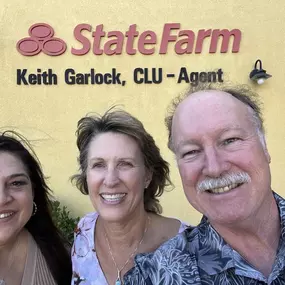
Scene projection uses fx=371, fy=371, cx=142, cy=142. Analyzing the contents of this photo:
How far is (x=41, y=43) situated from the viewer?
5633 mm

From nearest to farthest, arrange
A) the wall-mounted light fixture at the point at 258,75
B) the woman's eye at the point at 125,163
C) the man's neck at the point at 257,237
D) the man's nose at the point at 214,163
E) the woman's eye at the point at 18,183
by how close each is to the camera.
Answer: the man's nose at the point at 214,163
the man's neck at the point at 257,237
the woman's eye at the point at 18,183
the woman's eye at the point at 125,163
the wall-mounted light fixture at the point at 258,75

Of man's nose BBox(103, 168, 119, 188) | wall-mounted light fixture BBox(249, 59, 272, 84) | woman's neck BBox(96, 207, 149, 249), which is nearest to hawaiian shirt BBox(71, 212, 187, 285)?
woman's neck BBox(96, 207, 149, 249)

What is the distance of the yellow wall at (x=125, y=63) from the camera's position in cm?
562

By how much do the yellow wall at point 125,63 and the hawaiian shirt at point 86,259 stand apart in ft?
10.1

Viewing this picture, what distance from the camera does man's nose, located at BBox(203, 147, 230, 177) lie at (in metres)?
1.46

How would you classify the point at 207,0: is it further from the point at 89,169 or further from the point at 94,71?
the point at 89,169

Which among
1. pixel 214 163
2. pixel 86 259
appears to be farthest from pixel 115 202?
pixel 214 163

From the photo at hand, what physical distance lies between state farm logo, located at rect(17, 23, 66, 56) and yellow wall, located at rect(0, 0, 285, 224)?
8cm

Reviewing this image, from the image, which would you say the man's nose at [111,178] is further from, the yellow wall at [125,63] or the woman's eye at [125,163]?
the yellow wall at [125,63]

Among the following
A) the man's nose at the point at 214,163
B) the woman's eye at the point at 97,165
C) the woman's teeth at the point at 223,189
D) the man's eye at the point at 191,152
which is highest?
the woman's eye at the point at 97,165

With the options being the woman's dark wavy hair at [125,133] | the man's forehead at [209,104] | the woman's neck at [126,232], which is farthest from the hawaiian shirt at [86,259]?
the man's forehead at [209,104]

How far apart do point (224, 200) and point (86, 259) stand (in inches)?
51.8

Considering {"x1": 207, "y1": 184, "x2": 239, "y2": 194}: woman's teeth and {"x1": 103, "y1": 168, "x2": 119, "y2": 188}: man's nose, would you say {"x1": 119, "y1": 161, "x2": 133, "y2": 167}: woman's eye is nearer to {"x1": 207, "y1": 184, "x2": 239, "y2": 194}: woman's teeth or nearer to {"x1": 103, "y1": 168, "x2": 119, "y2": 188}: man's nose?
{"x1": 103, "y1": 168, "x2": 119, "y2": 188}: man's nose

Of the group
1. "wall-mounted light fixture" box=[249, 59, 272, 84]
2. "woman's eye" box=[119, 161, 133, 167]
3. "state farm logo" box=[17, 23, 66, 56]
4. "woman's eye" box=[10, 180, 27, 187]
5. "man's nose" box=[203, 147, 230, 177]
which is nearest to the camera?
"man's nose" box=[203, 147, 230, 177]
